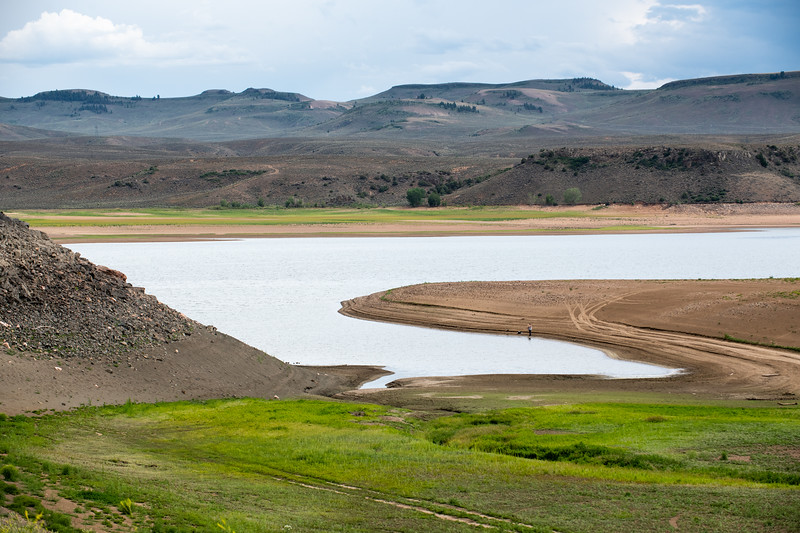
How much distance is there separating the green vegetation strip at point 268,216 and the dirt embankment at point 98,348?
61.7m

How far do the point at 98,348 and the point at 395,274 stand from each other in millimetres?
31642

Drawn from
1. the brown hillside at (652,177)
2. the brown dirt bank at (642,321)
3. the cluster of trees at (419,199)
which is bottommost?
the brown dirt bank at (642,321)

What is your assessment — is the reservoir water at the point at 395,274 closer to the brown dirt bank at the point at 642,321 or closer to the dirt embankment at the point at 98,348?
the brown dirt bank at the point at 642,321

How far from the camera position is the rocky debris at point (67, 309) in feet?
76.6

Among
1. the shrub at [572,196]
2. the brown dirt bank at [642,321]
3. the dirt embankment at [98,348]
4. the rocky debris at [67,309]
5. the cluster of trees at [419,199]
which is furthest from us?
the cluster of trees at [419,199]

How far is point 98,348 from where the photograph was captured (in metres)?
24.0

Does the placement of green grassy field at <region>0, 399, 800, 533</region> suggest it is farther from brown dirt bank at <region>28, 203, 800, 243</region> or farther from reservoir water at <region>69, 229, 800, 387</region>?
brown dirt bank at <region>28, 203, 800, 243</region>

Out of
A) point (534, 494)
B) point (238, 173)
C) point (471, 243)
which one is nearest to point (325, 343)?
point (534, 494)

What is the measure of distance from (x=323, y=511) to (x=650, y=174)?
4398 inches

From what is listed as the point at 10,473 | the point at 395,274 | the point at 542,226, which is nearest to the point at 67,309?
the point at 10,473

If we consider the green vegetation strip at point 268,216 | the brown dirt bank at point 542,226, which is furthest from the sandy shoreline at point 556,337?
the green vegetation strip at point 268,216

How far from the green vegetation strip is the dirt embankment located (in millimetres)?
61655

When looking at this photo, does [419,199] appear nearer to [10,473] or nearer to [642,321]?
[642,321]

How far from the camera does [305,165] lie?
6088 inches
